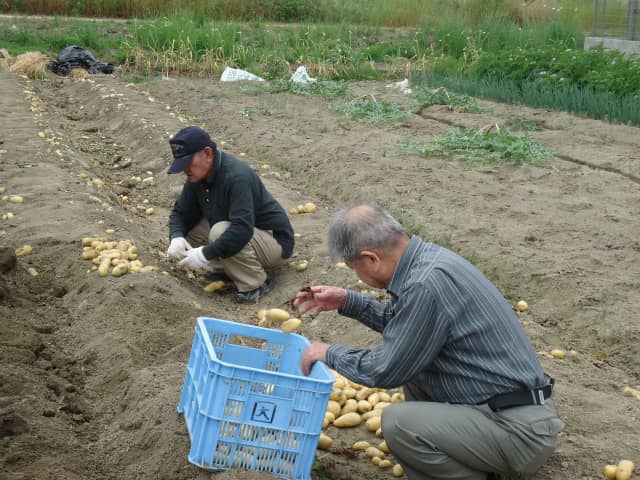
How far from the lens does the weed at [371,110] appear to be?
1047 centimetres

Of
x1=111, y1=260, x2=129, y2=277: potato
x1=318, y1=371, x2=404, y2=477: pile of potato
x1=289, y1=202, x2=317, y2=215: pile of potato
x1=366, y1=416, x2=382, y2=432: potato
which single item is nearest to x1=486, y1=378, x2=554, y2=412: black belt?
x1=318, y1=371, x2=404, y2=477: pile of potato

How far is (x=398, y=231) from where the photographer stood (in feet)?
10.2

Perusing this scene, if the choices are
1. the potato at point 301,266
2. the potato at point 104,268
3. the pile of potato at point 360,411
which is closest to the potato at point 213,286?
the potato at point 301,266

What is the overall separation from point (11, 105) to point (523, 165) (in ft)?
23.3

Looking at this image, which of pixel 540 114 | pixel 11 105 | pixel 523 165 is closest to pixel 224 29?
pixel 11 105

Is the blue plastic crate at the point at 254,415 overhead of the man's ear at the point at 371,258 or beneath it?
beneath

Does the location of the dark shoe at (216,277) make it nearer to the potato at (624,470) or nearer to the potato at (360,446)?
the potato at (360,446)

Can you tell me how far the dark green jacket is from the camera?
206 inches

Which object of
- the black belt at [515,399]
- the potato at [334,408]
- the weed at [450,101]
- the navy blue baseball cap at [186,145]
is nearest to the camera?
the black belt at [515,399]

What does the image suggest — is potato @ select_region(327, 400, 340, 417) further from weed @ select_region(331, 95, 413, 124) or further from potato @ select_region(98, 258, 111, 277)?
weed @ select_region(331, 95, 413, 124)

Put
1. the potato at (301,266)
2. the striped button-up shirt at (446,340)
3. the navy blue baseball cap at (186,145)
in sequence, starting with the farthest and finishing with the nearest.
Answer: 1. the potato at (301,266)
2. the navy blue baseball cap at (186,145)
3. the striped button-up shirt at (446,340)

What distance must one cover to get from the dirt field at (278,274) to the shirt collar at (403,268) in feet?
2.95

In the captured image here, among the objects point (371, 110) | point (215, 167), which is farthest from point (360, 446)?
point (371, 110)

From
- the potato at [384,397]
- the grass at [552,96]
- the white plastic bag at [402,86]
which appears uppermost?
the grass at [552,96]
